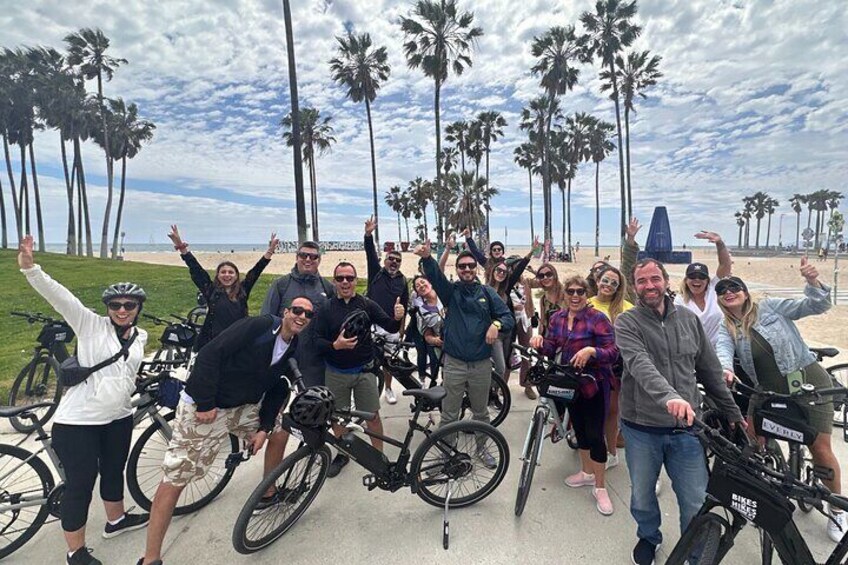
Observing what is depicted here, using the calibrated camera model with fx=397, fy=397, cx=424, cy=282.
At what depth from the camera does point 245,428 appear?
295cm

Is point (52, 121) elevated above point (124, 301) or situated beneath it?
elevated above

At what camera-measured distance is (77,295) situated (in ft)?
46.7

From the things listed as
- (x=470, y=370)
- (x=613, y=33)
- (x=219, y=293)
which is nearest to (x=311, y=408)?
(x=470, y=370)

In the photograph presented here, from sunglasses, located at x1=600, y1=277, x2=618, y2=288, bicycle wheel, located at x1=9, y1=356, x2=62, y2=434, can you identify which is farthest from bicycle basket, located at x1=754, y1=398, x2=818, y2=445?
bicycle wheel, located at x1=9, y1=356, x2=62, y2=434

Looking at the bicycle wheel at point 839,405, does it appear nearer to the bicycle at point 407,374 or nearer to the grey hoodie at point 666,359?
the grey hoodie at point 666,359

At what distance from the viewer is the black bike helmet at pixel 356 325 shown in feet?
10.7

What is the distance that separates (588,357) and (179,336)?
512 centimetres

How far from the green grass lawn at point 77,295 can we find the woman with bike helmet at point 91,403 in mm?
4328

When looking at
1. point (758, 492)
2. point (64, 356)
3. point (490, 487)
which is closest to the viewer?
point (758, 492)

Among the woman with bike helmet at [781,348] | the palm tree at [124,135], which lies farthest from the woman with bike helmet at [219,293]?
the palm tree at [124,135]

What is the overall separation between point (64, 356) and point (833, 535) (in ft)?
25.4

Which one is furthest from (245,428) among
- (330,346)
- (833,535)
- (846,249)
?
(846,249)

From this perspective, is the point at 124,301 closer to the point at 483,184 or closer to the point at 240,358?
the point at 240,358

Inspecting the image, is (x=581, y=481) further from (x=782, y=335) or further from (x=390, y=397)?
(x=390, y=397)
